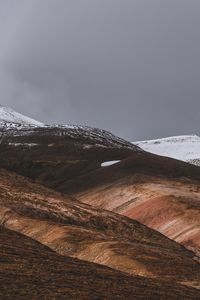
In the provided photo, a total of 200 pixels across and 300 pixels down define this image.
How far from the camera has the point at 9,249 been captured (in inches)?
1703

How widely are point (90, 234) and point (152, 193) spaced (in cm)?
4402

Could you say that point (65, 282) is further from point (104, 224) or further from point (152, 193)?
point (152, 193)

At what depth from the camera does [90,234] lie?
62.3m

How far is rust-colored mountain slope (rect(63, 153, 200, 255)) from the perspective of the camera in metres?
87.2

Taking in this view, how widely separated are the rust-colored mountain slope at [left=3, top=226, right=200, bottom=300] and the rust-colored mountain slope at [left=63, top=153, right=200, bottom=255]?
3193cm

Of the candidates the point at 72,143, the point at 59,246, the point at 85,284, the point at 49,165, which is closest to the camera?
the point at 85,284

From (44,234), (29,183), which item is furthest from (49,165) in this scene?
(44,234)

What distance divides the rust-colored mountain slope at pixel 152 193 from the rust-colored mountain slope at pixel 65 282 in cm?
3193

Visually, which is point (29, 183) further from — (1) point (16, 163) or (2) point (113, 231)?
(1) point (16, 163)

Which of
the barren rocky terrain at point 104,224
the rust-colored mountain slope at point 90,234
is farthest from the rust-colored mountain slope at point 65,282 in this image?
the rust-colored mountain slope at point 90,234

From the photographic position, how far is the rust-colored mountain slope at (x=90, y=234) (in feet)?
159

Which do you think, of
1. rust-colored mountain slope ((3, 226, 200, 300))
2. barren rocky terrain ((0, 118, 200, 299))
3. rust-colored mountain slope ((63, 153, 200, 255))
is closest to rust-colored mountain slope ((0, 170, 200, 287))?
barren rocky terrain ((0, 118, 200, 299))

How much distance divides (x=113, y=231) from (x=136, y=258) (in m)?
23.1

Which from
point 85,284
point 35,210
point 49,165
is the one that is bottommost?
point 85,284
